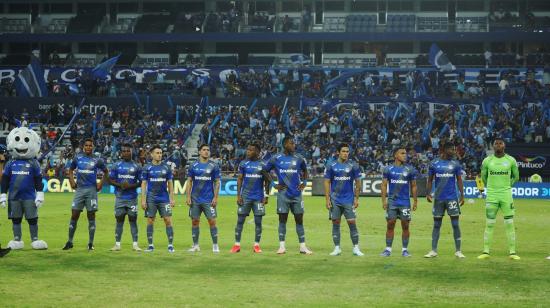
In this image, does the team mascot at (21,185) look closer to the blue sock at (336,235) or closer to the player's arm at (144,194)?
the player's arm at (144,194)

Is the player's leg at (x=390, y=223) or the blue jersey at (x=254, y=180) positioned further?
the blue jersey at (x=254, y=180)

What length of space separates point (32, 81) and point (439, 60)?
2886 cm

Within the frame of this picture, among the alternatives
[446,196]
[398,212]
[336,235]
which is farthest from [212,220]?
[446,196]

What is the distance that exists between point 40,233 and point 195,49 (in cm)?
4363

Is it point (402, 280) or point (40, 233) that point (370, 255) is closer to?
point (402, 280)

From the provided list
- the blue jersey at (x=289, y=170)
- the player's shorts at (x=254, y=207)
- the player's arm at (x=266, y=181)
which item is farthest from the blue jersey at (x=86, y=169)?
the blue jersey at (x=289, y=170)

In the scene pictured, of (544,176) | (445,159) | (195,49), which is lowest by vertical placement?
(544,176)

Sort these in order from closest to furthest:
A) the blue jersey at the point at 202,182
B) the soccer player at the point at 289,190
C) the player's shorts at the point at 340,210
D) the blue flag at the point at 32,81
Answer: the player's shorts at the point at 340,210 < the soccer player at the point at 289,190 < the blue jersey at the point at 202,182 < the blue flag at the point at 32,81

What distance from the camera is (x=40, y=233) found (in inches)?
1157

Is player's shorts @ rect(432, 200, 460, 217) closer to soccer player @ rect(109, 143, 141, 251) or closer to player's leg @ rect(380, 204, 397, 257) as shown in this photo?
player's leg @ rect(380, 204, 397, 257)

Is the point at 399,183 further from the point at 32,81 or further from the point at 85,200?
the point at 32,81

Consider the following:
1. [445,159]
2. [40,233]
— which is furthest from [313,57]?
[445,159]

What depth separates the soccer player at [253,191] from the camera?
22312 mm

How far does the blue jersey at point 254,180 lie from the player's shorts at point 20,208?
4901mm
